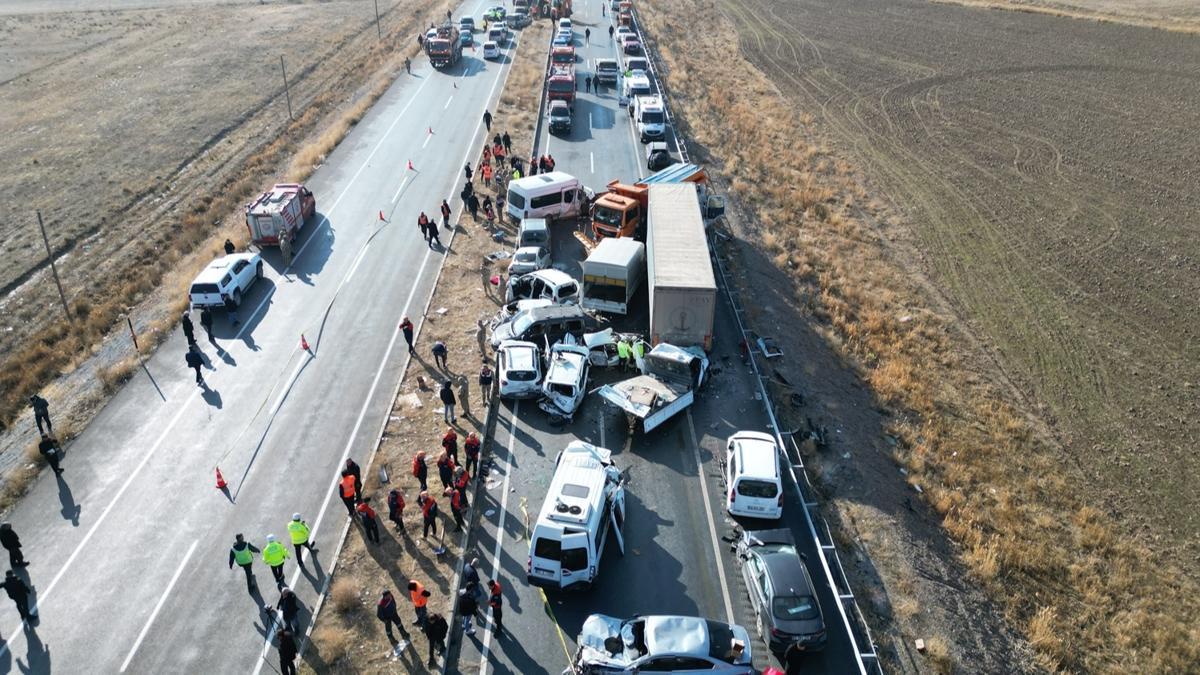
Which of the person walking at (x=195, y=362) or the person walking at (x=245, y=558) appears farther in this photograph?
the person walking at (x=195, y=362)

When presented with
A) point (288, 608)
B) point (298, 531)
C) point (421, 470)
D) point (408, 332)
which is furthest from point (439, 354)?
point (288, 608)

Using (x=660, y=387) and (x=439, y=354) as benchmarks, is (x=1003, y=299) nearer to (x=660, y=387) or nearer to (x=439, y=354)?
(x=660, y=387)

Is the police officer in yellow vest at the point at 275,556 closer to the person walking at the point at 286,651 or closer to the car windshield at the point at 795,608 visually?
the person walking at the point at 286,651

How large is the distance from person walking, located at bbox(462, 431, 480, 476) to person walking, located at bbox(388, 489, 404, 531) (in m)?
2.12

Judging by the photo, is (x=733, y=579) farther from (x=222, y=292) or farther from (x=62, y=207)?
(x=62, y=207)

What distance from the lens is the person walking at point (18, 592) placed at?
637 inches

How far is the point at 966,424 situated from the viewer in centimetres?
2511

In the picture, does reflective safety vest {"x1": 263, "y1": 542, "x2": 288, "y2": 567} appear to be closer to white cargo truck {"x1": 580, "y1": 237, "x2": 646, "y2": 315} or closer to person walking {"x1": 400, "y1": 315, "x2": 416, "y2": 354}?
person walking {"x1": 400, "y1": 315, "x2": 416, "y2": 354}

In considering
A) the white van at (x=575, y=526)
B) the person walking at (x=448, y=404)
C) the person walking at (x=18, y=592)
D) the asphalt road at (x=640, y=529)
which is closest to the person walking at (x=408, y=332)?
the person walking at (x=448, y=404)

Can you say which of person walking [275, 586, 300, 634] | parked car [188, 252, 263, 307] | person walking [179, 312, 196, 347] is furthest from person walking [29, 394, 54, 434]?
person walking [275, 586, 300, 634]

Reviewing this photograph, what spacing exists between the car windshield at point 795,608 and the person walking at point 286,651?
9.12 metres

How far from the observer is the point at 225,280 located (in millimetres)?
28266

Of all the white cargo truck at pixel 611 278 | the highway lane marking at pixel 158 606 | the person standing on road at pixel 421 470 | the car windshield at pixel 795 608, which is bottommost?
the highway lane marking at pixel 158 606

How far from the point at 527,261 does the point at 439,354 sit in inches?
263
